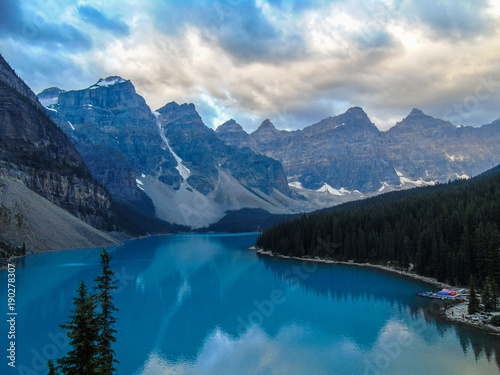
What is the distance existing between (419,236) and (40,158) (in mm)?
127175

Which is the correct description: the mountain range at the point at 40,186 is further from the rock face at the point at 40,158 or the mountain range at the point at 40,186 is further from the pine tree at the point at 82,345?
the pine tree at the point at 82,345

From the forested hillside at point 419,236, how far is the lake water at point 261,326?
6.42 meters

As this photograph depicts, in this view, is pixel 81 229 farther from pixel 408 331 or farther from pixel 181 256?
pixel 408 331

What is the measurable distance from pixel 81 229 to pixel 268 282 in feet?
241

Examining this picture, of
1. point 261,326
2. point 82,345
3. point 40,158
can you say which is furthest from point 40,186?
point 82,345

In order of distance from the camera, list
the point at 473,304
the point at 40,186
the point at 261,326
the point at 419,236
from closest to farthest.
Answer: the point at 473,304 → the point at 261,326 → the point at 419,236 → the point at 40,186

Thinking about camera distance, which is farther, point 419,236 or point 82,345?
point 419,236

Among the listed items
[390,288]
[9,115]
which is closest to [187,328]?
[390,288]

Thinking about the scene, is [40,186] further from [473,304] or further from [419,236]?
[473,304]

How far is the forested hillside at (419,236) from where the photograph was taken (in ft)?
169

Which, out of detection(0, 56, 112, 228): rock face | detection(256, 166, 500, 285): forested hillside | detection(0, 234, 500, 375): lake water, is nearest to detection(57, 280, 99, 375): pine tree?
detection(0, 234, 500, 375): lake water

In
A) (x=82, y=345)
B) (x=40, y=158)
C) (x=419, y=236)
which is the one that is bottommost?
(x=82, y=345)

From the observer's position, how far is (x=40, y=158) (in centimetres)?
13175

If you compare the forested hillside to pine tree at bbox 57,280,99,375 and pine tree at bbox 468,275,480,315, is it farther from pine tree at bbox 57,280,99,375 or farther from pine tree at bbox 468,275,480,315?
pine tree at bbox 57,280,99,375
